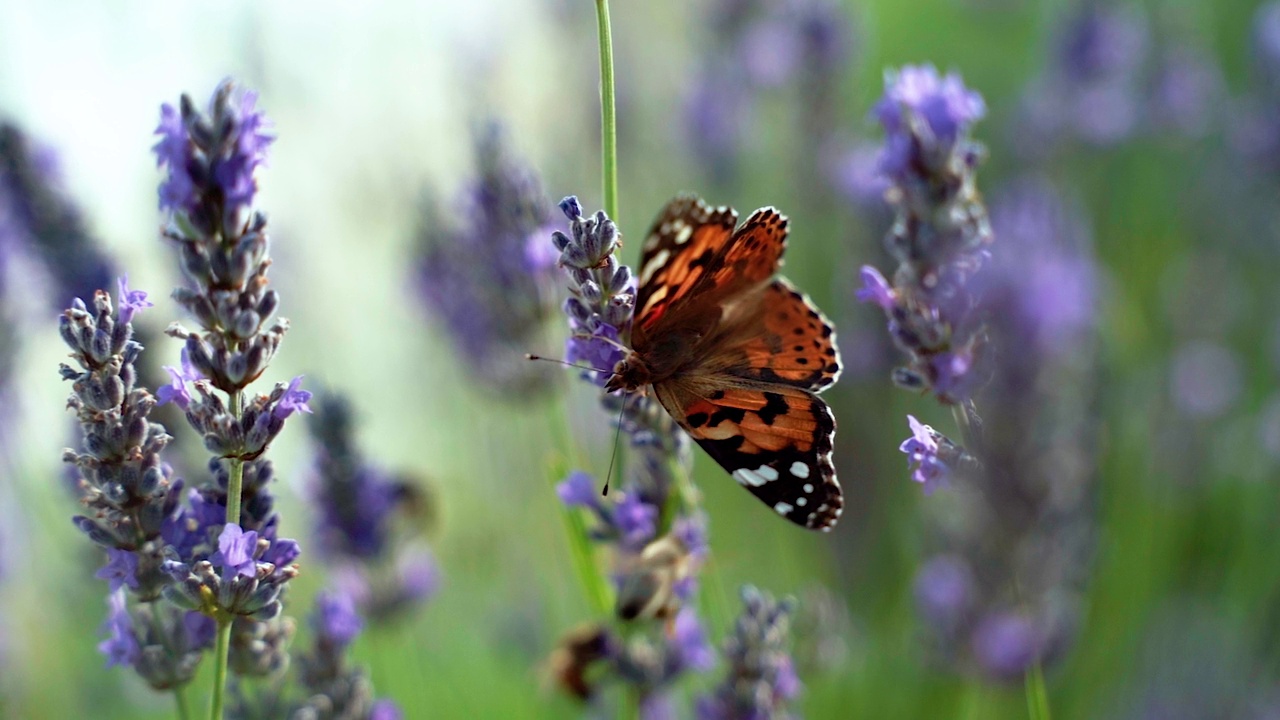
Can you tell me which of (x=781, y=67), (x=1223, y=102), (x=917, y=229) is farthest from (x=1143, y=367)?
(x=917, y=229)

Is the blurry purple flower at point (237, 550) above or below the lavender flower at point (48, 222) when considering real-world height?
below

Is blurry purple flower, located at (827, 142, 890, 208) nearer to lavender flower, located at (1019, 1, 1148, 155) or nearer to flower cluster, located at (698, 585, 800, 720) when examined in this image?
lavender flower, located at (1019, 1, 1148, 155)

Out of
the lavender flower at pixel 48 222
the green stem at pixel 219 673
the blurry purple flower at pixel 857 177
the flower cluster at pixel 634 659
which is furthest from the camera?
the blurry purple flower at pixel 857 177

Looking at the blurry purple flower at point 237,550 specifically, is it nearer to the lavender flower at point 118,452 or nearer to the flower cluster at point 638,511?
the lavender flower at point 118,452

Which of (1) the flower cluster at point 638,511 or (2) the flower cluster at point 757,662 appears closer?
(1) the flower cluster at point 638,511

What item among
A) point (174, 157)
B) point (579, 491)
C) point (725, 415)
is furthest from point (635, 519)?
point (174, 157)

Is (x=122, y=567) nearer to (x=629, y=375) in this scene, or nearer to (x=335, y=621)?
(x=335, y=621)

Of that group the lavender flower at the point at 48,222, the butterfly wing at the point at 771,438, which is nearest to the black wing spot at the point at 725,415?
the butterfly wing at the point at 771,438
